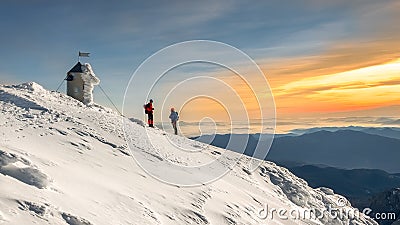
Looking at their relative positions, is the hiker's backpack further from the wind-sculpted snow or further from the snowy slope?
the wind-sculpted snow

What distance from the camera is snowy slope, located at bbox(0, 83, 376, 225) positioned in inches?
451

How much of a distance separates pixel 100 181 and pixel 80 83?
62.2 ft

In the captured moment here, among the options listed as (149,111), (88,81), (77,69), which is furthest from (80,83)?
(149,111)

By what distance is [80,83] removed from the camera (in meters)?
32.1

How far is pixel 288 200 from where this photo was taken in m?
26.2

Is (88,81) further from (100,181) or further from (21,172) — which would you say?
(21,172)

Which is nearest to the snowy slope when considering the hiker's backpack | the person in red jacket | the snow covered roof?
the person in red jacket

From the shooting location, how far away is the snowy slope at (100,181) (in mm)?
11445

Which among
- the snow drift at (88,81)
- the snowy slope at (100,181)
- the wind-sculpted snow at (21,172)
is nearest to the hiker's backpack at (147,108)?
the snowy slope at (100,181)

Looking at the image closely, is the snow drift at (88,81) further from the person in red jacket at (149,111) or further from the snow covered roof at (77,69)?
the person in red jacket at (149,111)

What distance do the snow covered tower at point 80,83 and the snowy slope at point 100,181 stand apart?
9.75ft

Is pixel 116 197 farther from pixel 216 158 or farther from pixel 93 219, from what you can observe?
pixel 216 158

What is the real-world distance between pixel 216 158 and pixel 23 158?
16.7 m

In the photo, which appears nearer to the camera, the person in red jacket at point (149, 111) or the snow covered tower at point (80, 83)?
the person in red jacket at point (149, 111)
